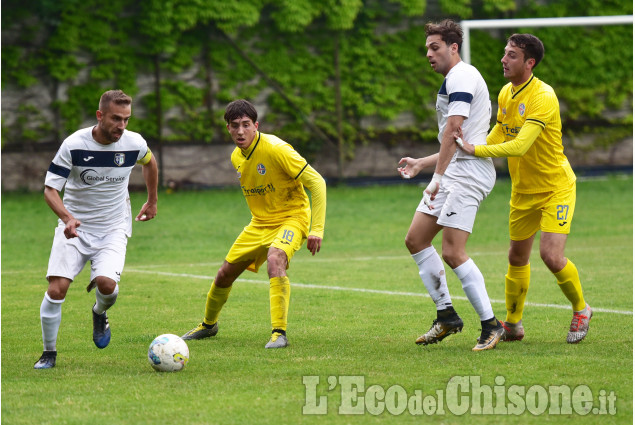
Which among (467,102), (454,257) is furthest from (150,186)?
(467,102)

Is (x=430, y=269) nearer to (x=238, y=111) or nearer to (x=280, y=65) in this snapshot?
(x=238, y=111)

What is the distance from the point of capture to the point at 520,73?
7.09 m

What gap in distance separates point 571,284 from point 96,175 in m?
3.68

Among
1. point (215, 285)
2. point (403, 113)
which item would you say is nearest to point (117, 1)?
point (403, 113)

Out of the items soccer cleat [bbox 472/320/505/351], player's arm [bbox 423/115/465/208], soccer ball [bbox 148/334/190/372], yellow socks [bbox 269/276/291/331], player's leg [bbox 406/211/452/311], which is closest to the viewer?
soccer ball [bbox 148/334/190/372]

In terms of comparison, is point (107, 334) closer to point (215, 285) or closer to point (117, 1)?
Result: point (215, 285)

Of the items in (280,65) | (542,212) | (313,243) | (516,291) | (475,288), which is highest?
(280,65)

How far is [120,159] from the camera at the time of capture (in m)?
7.20

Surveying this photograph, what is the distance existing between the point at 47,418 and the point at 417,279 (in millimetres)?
7100

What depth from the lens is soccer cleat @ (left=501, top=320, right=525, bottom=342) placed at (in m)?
7.45

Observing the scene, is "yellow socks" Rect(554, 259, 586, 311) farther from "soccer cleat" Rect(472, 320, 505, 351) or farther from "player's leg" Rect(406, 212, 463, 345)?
"player's leg" Rect(406, 212, 463, 345)

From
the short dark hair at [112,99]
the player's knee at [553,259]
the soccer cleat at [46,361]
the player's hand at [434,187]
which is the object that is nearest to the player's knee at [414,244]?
the player's hand at [434,187]

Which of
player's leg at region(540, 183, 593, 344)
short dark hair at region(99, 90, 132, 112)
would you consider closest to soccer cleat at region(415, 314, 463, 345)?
player's leg at region(540, 183, 593, 344)

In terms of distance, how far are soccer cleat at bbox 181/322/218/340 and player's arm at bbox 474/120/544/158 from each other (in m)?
2.66
